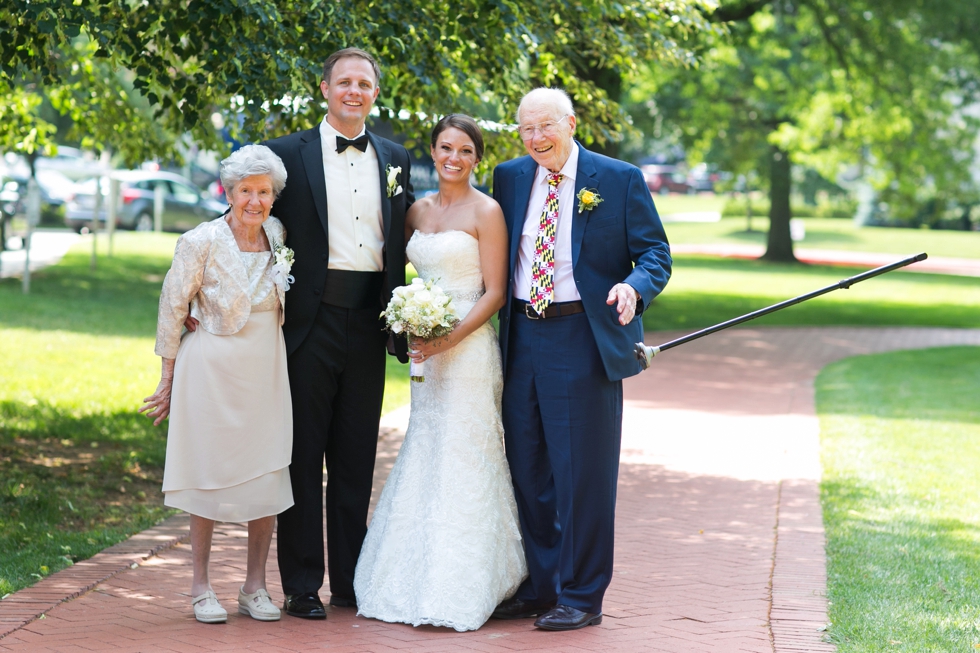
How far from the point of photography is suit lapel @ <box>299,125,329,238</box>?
465 cm

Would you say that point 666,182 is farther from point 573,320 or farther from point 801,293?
point 573,320

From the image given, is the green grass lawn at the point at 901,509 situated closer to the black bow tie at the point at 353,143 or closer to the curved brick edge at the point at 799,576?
the curved brick edge at the point at 799,576

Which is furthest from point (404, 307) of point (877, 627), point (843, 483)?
point (843, 483)

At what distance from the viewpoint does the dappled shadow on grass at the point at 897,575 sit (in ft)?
15.2

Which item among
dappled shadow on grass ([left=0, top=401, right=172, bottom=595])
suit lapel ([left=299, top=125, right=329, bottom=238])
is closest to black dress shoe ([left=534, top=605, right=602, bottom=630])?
suit lapel ([left=299, top=125, right=329, bottom=238])

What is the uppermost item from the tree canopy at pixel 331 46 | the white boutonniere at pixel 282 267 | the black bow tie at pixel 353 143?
the tree canopy at pixel 331 46

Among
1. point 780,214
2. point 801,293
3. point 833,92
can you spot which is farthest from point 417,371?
point 780,214

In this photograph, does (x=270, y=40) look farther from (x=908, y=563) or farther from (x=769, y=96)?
(x=769, y=96)

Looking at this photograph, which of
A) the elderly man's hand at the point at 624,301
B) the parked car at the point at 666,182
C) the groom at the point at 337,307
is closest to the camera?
the elderly man's hand at the point at 624,301

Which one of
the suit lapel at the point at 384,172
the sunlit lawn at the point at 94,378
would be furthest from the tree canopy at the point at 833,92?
the suit lapel at the point at 384,172

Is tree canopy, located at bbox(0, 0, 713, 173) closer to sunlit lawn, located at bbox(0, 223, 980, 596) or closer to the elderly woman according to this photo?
the elderly woman

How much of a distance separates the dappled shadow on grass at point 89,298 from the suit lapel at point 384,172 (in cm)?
955

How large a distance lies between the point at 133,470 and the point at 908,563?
4.87 m

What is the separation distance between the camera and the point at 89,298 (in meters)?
16.6
